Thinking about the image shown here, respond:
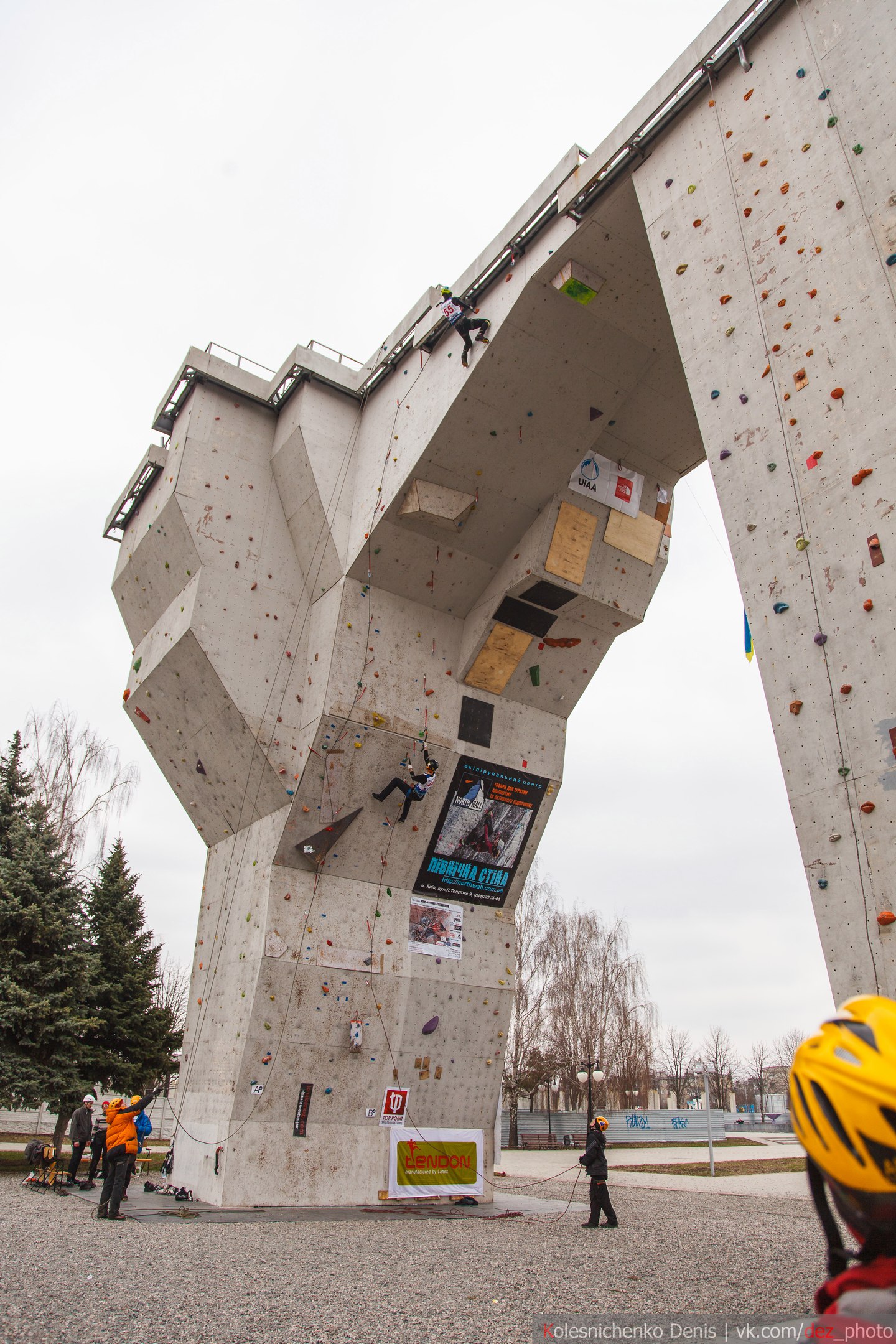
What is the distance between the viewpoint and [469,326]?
9516mm

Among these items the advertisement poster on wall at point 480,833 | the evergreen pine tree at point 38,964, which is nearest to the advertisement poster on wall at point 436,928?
the advertisement poster on wall at point 480,833

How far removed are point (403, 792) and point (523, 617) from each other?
9.79 ft

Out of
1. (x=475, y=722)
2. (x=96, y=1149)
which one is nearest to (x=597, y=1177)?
(x=475, y=722)

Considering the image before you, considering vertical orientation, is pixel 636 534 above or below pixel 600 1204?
above

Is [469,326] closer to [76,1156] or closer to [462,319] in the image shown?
[462,319]

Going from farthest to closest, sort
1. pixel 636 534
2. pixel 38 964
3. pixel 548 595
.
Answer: pixel 38 964 → pixel 636 534 → pixel 548 595

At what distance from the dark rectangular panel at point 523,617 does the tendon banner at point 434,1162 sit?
6.99 m

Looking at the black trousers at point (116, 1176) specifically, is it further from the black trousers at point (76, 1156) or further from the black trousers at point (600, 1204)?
the black trousers at point (600, 1204)

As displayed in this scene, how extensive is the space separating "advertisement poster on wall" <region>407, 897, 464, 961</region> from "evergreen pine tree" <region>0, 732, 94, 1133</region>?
5.58 meters

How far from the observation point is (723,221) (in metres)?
6.71

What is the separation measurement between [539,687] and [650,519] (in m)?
2.95

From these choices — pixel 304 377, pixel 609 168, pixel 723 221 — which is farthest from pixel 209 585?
pixel 723 221

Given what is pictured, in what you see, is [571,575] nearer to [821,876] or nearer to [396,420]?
[396,420]

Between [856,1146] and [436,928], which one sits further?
[436,928]
